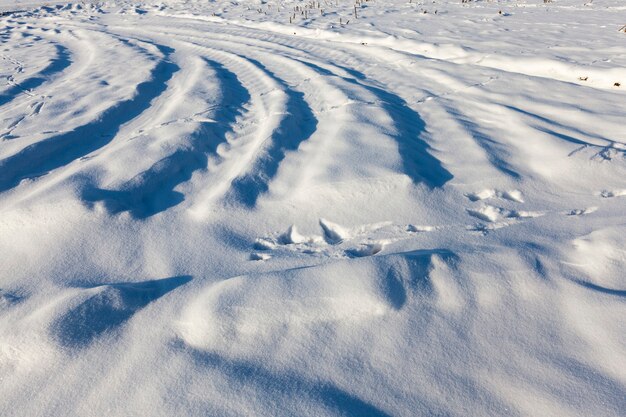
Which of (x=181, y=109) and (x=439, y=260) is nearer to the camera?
(x=439, y=260)

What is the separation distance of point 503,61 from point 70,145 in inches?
144

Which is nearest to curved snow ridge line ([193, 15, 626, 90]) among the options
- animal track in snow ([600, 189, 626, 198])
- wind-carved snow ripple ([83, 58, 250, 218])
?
animal track in snow ([600, 189, 626, 198])

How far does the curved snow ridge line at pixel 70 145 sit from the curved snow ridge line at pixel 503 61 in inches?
112

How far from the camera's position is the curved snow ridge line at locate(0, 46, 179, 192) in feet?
7.77

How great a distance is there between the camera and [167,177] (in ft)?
7.53

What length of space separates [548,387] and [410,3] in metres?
8.07

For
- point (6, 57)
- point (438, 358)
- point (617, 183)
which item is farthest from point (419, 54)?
point (6, 57)

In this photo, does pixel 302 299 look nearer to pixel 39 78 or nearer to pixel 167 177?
pixel 167 177

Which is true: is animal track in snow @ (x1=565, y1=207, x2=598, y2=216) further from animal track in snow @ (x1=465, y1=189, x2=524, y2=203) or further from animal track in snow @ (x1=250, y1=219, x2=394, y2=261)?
animal track in snow @ (x1=250, y1=219, x2=394, y2=261)

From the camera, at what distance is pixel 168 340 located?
135cm

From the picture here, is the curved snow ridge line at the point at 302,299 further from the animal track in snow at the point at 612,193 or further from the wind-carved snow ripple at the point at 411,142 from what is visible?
the animal track in snow at the point at 612,193

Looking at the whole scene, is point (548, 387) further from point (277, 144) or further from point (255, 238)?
point (277, 144)

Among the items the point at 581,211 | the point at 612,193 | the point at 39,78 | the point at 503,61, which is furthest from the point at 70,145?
the point at 503,61

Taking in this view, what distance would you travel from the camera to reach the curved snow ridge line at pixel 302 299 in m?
1.35
